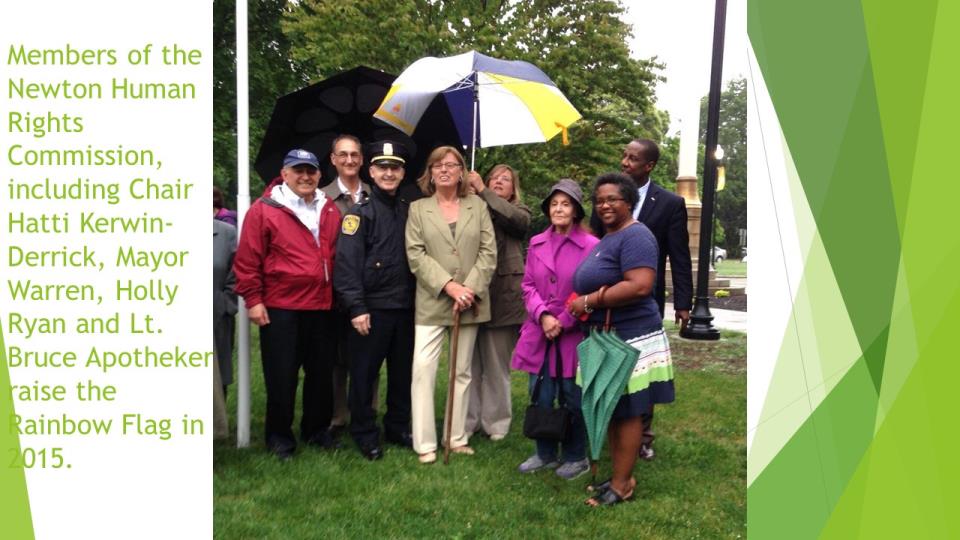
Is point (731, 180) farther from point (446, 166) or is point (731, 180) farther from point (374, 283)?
point (374, 283)

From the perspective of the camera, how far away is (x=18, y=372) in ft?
9.16

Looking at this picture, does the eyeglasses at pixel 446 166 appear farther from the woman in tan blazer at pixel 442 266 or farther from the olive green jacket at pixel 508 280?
the olive green jacket at pixel 508 280

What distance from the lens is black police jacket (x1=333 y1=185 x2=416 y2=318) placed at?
15.1 feet

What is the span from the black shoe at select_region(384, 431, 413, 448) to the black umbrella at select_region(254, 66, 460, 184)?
2024 millimetres

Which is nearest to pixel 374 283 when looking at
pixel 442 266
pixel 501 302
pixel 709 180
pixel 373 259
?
pixel 373 259

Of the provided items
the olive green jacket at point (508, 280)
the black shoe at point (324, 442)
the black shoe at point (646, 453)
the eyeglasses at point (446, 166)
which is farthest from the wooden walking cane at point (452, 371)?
the black shoe at point (646, 453)

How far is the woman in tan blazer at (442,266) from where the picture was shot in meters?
4.74

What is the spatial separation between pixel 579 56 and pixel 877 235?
13.1 metres

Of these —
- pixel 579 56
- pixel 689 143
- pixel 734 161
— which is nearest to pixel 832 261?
pixel 579 56

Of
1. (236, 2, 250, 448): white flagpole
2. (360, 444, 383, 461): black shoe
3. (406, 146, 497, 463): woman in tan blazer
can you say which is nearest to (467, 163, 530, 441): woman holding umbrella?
(406, 146, 497, 463): woman in tan blazer

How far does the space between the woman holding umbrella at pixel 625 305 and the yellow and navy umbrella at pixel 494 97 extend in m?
1.14

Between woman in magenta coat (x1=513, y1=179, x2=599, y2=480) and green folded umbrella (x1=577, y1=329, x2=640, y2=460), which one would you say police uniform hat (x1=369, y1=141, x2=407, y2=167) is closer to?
woman in magenta coat (x1=513, y1=179, x2=599, y2=480)

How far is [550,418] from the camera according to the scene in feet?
14.4

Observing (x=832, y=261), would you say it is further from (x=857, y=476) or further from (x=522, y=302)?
(x=522, y=302)
